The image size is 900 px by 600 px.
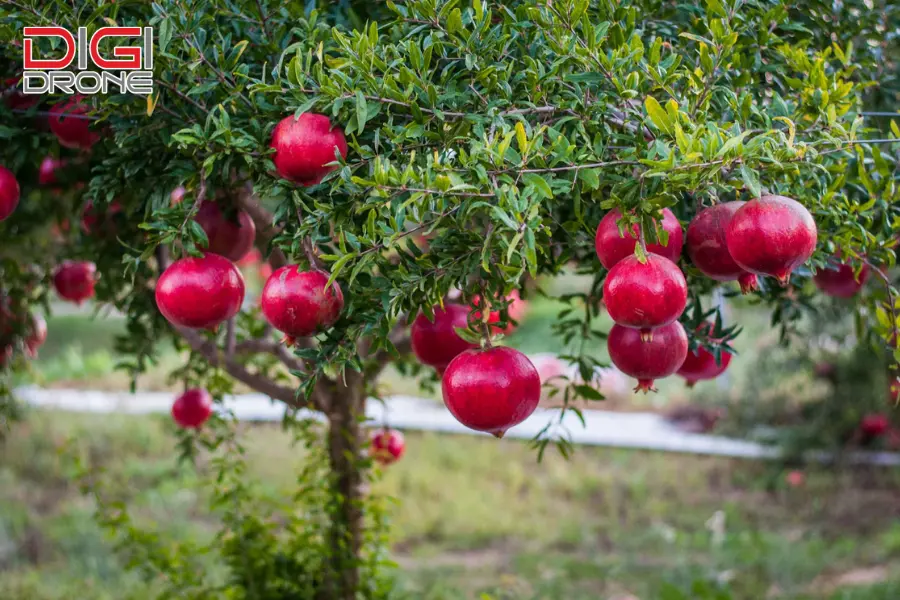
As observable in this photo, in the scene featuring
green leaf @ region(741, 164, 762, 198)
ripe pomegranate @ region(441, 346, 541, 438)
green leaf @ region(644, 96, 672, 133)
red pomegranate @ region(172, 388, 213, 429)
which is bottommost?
red pomegranate @ region(172, 388, 213, 429)

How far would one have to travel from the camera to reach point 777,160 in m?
1.20

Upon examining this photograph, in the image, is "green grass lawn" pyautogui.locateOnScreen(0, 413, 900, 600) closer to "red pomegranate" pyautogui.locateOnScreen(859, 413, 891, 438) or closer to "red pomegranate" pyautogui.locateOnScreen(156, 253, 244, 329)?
"red pomegranate" pyautogui.locateOnScreen(859, 413, 891, 438)

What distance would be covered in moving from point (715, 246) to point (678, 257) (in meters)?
0.07

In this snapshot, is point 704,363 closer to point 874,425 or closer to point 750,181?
point 750,181

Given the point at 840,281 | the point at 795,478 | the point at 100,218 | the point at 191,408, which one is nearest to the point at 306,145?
the point at 100,218

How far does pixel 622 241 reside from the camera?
1.27 meters

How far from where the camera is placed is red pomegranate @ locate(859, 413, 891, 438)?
18.2 feet

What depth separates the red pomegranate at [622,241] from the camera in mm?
1266

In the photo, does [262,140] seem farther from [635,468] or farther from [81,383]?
[81,383]

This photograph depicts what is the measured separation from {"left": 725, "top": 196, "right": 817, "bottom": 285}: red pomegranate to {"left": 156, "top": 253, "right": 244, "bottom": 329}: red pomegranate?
0.81 m

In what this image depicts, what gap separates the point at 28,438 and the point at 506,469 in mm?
3378

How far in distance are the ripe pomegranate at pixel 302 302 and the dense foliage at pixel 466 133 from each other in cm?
3

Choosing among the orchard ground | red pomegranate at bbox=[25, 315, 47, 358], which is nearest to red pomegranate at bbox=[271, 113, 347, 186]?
red pomegranate at bbox=[25, 315, 47, 358]

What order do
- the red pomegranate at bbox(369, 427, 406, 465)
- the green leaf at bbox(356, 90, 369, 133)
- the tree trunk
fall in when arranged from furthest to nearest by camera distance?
the red pomegranate at bbox(369, 427, 406, 465)
the tree trunk
the green leaf at bbox(356, 90, 369, 133)
